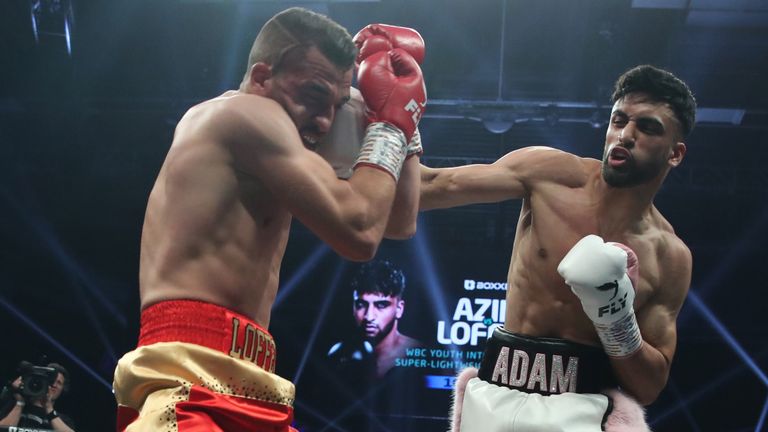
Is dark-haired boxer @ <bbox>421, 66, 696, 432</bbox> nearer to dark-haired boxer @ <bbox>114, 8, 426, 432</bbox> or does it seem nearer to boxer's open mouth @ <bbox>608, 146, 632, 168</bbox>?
boxer's open mouth @ <bbox>608, 146, 632, 168</bbox>

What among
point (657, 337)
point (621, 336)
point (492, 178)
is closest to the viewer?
point (621, 336)

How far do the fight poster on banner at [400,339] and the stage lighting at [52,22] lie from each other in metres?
3.44

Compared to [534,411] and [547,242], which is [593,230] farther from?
[534,411]

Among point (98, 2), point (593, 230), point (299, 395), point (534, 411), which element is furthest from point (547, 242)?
point (299, 395)

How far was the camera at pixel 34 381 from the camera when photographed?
5059mm

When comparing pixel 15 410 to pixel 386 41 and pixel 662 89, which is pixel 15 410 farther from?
pixel 662 89

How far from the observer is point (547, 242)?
8.30ft

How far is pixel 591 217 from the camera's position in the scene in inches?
101

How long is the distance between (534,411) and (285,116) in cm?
115

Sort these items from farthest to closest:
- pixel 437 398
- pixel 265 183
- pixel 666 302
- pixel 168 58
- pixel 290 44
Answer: pixel 437 398
pixel 168 58
pixel 666 302
pixel 290 44
pixel 265 183

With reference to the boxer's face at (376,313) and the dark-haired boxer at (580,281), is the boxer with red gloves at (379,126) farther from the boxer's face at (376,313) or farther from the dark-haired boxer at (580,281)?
the boxer's face at (376,313)

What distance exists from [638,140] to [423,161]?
18.7ft

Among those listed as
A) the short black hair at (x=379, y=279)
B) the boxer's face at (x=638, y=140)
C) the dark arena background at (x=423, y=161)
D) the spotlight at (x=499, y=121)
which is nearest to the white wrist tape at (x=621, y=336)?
the boxer's face at (x=638, y=140)

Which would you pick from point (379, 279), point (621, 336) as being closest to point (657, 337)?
point (621, 336)
